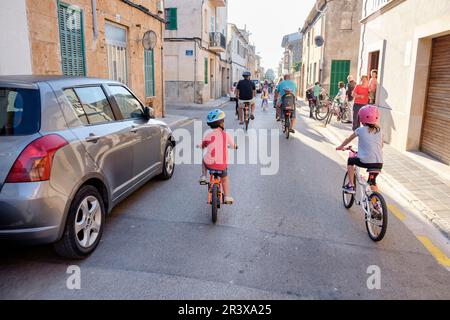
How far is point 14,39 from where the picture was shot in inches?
308

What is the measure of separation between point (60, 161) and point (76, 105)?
0.86 metres

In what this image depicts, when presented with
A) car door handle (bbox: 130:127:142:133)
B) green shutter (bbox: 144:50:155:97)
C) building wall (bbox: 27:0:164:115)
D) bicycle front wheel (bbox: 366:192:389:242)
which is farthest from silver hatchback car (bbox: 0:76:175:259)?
green shutter (bbox: 144:50:155:97)

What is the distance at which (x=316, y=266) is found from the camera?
3.77 metres

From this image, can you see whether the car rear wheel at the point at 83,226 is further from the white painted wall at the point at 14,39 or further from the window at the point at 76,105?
the white painted wall at the point at 14,39

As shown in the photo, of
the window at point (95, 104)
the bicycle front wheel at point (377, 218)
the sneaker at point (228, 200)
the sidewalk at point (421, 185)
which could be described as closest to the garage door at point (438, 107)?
the sidewalk at point (421, 185)

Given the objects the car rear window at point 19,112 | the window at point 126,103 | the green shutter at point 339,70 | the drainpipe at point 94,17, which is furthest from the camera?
the green shutter at point 339,70

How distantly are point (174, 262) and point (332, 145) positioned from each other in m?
7.96

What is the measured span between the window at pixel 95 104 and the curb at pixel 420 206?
4.25 m

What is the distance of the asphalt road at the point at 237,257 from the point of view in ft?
10.9

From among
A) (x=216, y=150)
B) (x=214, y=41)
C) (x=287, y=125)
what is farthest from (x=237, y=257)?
(x=214, y=41)

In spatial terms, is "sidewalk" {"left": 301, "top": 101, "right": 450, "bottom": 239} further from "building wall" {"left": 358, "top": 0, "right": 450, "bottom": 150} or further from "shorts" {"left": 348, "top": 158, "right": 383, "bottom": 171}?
"shorts" {"left": 348, "top": 158, "right": 383, "bottom": 171}

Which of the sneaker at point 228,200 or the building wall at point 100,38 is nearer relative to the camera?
the sneaker at point 228,200

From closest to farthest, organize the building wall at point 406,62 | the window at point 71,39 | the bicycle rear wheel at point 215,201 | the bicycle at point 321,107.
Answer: the bicycle rear wheel at point 215,201
the building wall at point 406,62
the window at point 71,39
the bicycle at point 321,107
